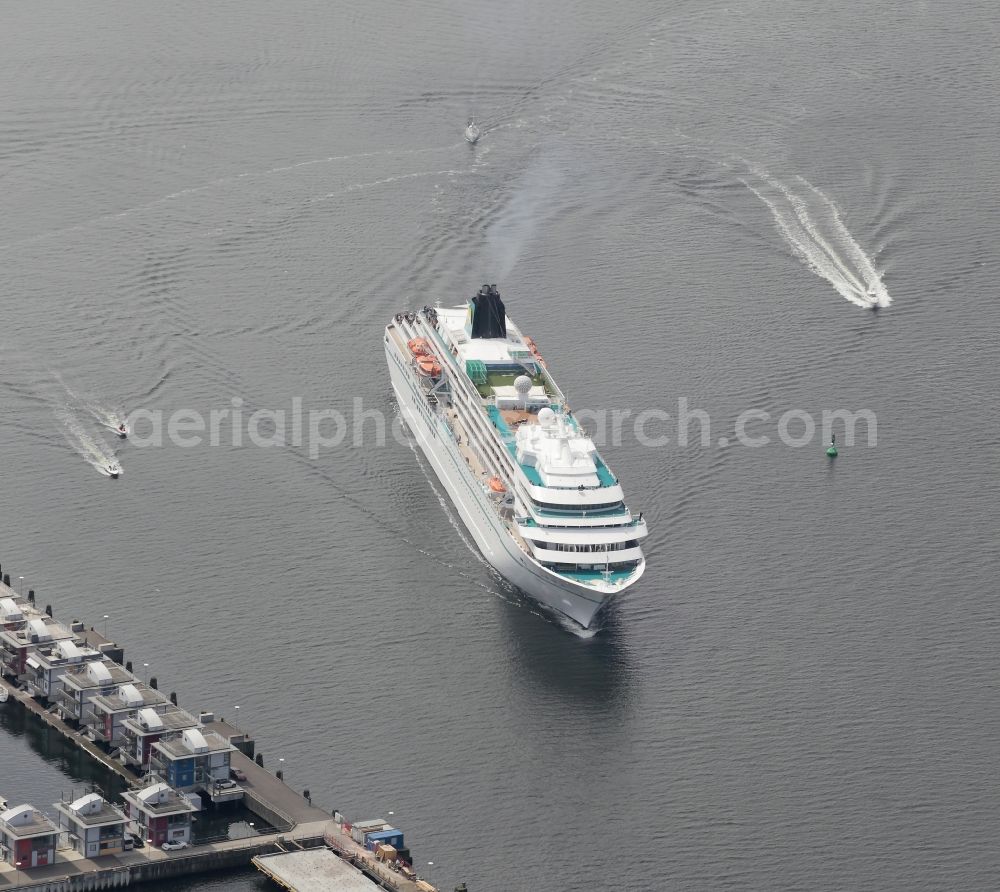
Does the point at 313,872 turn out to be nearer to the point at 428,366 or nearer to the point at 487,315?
the point at 428,366

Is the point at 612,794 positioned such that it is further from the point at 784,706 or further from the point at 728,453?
the point at 728,453

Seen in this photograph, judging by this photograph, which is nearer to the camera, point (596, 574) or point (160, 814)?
point (160, 814)

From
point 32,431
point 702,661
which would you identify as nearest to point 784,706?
point 702,661

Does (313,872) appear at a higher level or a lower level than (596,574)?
lower

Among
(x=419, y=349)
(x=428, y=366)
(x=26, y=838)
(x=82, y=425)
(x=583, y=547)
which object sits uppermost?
(x=419, y=349)

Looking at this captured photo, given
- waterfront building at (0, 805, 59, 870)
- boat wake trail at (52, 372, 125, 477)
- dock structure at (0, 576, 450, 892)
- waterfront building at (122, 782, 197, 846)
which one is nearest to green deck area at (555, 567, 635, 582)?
dock structure at (0, 576, 450, 892)

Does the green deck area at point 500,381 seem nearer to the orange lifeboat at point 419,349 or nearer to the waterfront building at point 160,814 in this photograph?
the orange lifeboat at point 419,349

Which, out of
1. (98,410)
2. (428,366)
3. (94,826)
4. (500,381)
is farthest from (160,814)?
(428,366)
